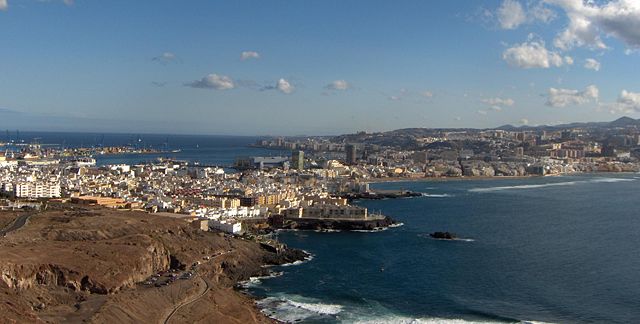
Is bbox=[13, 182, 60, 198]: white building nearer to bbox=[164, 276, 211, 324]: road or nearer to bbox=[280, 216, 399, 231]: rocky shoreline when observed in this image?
bbox=[280, 216, 399, 231]: rocky shoreline

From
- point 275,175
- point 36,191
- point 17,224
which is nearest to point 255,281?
point 17,224

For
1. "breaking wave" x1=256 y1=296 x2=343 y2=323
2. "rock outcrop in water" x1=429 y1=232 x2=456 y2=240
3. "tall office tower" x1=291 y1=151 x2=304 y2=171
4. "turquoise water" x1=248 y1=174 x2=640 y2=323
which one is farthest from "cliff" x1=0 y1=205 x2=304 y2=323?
"tall office tower" x1=291 y1=151 x2=304 y2=171

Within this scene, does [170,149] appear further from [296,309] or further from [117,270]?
[296,309]

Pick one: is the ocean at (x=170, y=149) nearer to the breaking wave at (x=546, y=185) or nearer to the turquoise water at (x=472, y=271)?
the breaking wave at (x=546, y=185)

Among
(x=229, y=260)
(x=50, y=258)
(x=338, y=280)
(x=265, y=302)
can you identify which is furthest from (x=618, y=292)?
(x=50, y=258)

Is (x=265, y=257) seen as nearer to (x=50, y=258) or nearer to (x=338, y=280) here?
(x=338, y=280)

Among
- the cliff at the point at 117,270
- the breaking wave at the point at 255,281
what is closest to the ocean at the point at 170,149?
the cliff at the point at 117,270
